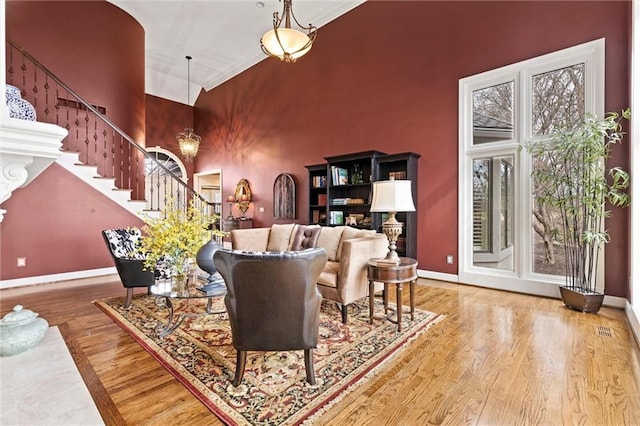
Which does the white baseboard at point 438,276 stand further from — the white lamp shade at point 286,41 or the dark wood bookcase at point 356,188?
the white lamp shade at point 286,41

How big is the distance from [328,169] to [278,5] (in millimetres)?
3155

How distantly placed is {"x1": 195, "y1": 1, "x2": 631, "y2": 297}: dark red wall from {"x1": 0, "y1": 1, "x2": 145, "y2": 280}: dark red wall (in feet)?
9.27

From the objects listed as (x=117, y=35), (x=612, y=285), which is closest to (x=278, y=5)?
(x=117, y=35)

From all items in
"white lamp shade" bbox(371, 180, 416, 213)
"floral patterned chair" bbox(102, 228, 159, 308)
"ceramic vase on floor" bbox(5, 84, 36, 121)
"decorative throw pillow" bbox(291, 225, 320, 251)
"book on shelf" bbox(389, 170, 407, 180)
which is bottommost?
"floral patterned chair" bbox(102, 228, 159, 308)

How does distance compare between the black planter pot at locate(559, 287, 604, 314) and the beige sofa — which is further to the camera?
the black planter pot at locate(559, 287, 604, 314)

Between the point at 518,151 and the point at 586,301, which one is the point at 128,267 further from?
the point at 518,151

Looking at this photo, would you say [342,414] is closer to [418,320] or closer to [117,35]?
[418,320]

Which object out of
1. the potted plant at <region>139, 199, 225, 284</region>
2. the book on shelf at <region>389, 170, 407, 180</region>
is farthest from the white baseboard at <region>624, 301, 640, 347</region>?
the potted plant at <region>139, 199, 225, 284</region>

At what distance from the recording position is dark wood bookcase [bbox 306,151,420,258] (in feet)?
15.3

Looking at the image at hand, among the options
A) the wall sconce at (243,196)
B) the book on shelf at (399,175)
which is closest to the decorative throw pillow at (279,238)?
the book on shelf at (399,175)

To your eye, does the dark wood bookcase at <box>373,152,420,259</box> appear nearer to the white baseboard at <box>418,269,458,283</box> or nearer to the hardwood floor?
the white baseboard at <box>418,269,458,283</box>

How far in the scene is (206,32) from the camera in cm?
638

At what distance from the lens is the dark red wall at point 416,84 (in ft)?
11.2

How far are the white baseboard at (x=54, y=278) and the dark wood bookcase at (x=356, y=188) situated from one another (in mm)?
3651
